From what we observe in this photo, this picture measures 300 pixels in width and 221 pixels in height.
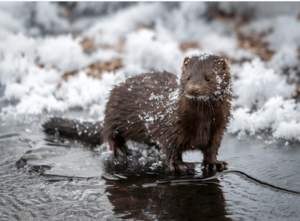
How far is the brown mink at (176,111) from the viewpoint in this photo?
137 inches

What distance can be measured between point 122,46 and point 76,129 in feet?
15.2

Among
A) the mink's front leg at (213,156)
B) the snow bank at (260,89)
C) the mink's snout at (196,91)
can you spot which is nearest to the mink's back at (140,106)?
the mink's front leg at (213,156)

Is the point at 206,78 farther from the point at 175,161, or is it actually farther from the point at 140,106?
the point at 140,106

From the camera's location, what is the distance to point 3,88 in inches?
327

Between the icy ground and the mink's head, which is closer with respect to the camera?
the mink's head

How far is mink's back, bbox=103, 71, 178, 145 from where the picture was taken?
13.6 ft

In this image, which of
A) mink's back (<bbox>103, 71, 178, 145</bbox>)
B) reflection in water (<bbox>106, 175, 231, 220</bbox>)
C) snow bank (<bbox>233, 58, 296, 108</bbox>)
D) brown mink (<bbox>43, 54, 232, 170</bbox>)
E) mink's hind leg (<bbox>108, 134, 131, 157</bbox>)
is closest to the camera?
reflection in water (<bbox>106, 175, 231, 220</bbox>)

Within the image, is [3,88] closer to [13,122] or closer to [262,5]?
[13,122]

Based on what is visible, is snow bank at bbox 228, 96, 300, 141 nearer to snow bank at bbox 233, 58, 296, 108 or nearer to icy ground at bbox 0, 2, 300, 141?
snow bank at bbox 233, 58, 296, 108

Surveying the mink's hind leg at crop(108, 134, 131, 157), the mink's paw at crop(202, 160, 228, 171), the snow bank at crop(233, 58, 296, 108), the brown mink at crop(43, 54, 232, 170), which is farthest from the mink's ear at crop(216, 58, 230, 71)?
the snow bank at crop(233, 58, 296, 108)

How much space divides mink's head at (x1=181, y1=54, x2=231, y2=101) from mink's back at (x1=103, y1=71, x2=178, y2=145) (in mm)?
527

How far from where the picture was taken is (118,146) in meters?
4.77

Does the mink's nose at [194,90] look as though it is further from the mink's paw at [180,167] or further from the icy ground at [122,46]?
the icy ground at [122,46]

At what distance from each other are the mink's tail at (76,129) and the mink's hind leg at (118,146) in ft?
1.14
